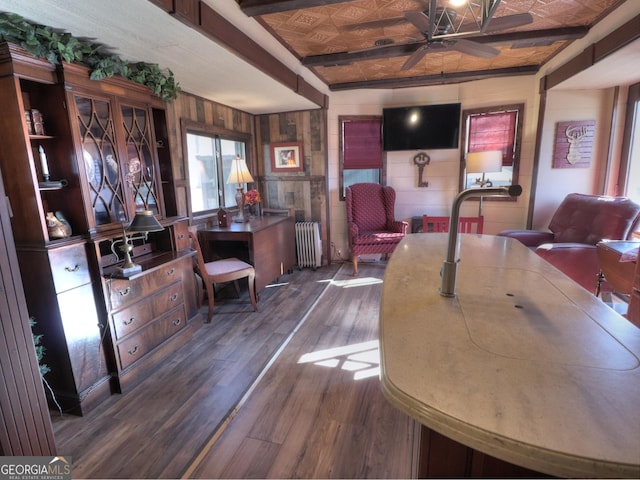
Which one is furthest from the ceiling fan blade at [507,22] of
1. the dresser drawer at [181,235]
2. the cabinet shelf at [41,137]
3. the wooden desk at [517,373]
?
the cabinet shelf at [41,137]

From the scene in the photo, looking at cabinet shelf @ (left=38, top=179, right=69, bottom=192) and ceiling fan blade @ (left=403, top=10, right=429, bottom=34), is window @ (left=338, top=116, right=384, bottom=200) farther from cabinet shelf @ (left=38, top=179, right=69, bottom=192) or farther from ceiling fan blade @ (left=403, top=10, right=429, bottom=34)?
cabinet shelf @ (left=38, top=179, right=69, bottom=192)

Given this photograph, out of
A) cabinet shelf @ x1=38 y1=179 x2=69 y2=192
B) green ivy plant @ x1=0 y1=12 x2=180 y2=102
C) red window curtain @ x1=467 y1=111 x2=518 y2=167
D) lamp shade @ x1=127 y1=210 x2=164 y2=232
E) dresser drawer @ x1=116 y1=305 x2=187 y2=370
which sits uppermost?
green ivy plant @ x1=0 y1=12 x2=180 y2=102

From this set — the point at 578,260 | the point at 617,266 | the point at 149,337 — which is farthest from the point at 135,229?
the point at 578,260

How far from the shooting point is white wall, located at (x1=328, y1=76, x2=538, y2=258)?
4195mm

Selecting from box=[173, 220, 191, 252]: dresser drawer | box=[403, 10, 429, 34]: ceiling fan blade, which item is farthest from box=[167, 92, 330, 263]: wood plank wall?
box=[403, 10, 429, 34]: ceiling fan blade

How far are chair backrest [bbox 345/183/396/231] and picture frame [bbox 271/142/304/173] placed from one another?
2.82 ft

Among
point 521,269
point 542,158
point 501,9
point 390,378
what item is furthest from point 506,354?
point 542,158

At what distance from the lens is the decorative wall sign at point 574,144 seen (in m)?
3.79

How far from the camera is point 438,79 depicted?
4.22m

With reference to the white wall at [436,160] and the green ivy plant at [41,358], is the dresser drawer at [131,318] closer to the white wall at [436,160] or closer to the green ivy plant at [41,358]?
the green ivy plant at [41,358]

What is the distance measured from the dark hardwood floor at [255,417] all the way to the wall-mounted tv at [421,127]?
278cm

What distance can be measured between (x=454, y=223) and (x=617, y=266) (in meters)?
2.12

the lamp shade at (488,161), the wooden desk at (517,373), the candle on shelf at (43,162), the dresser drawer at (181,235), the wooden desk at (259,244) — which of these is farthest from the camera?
the lamp shade at (488,161)

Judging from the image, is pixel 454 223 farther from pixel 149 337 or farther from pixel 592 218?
pixel 592 218
